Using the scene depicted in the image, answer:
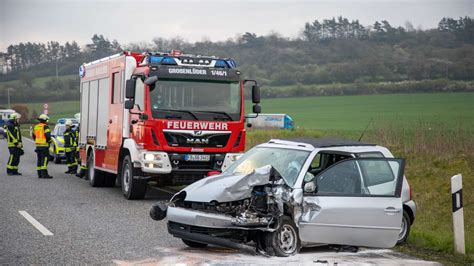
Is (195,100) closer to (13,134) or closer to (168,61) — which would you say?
(168,61)

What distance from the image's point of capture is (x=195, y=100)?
1569cm

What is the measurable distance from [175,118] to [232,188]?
655cm

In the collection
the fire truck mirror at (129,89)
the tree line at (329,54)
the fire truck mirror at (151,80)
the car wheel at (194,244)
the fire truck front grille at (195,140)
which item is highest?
the tree line at (329,54)

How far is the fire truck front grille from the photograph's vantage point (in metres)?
15.4

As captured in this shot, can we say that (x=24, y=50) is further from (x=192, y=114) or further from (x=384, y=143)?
(x=192, y=114)

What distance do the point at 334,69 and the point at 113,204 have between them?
214 feet

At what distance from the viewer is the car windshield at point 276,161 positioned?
374 inches

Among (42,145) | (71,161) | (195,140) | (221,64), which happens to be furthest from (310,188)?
(71,161)

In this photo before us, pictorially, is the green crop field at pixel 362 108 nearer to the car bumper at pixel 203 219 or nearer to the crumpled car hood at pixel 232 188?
the crumpled car hood at pixel 232 188

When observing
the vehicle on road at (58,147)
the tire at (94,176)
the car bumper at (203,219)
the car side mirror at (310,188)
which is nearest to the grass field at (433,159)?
the car side mirror at (310,188)

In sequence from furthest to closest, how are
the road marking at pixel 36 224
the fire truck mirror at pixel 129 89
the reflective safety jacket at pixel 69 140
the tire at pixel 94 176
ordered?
the reflective safety jacket at pixel 69 140 < the tire at pixel 94 176 < the fire truck mirror at pixel 129 89 < the road marking at pixel 36 224

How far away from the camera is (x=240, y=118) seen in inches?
626

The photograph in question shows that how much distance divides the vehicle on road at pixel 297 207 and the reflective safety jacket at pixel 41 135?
527 inches

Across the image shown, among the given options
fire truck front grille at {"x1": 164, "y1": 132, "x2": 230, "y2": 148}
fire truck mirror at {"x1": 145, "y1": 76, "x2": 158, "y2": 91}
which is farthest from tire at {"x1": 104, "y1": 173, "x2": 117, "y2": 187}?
fire truck mirror at {"x1": 145, "y1": 76, "x2": 158, "y2": 91}
